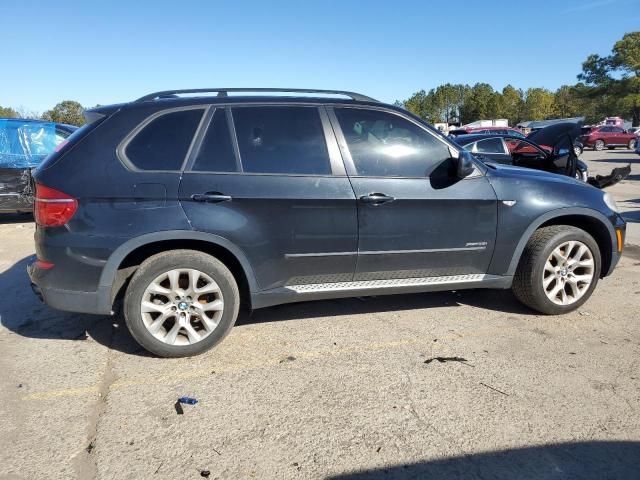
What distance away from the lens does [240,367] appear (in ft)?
11.1

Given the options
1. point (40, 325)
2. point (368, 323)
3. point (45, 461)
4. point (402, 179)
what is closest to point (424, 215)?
point (402, 179)

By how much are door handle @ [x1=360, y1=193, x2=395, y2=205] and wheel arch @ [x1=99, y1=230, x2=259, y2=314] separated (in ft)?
3.23

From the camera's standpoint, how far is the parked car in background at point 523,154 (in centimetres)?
879

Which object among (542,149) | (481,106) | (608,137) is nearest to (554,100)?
(481,106)

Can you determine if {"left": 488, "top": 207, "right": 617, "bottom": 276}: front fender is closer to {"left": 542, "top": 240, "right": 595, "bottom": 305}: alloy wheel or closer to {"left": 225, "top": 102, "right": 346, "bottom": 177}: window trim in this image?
{"left": 542, "top": 240, "right": 595, "bottom": 305}: alloy wheel

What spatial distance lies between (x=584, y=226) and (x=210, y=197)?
130 inches

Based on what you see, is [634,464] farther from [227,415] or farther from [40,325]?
[40,325]

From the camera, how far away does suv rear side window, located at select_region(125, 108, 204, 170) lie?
11.1ft

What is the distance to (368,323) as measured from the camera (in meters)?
4.15

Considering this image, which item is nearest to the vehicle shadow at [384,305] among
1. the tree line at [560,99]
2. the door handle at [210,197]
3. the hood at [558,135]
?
the door handle at [210,197]

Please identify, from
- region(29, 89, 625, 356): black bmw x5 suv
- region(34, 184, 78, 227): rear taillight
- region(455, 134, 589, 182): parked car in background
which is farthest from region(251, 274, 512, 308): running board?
region(455, 134, 589, 182): parked car in background

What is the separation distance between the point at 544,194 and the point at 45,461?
12.9ft

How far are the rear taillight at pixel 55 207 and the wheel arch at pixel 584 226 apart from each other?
11.1 ft

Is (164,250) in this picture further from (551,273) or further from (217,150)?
(551,273)
